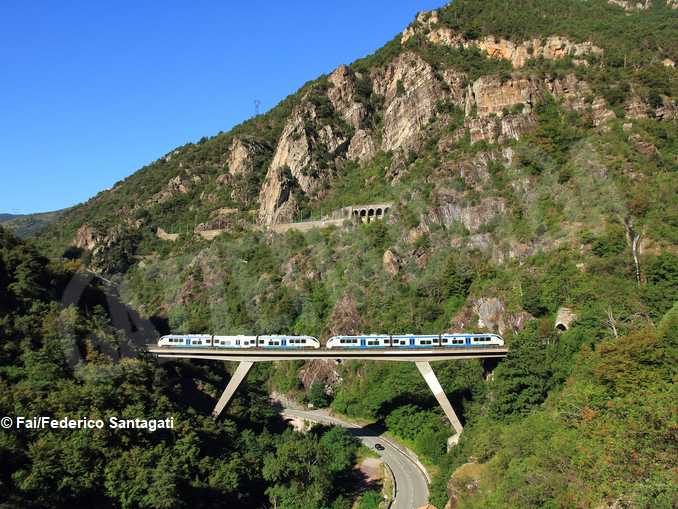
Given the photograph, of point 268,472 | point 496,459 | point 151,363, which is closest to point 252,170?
point 151,363

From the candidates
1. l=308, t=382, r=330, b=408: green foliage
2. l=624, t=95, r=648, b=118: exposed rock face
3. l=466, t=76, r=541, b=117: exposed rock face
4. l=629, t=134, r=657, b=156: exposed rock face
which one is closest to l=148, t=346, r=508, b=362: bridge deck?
l=308, t=382, r=330, b=408: green foliage

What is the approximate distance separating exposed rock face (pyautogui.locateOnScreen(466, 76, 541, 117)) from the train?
135 ft

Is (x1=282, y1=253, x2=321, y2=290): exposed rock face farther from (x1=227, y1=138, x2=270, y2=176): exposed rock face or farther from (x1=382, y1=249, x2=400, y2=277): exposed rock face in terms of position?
(x1=227, y1=138, x2=270, y2=176): exposed rock face

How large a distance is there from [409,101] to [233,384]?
61.7 metres

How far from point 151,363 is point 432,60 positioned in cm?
7207

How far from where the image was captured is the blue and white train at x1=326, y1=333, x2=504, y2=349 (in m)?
47.1

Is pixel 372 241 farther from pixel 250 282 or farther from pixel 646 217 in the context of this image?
pixel 646 217

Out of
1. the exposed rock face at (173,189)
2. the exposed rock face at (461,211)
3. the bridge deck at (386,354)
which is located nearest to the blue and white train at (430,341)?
the bridge deck at (386,354)

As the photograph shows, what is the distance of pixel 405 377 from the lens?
5509 centimetres

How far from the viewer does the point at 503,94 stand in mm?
79062

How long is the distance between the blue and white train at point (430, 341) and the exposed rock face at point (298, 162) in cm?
4820

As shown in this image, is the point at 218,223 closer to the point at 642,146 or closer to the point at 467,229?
the point at 467,229

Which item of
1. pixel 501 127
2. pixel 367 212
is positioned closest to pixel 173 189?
pixel 367 212

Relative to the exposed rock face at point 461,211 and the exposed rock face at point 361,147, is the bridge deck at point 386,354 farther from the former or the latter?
the exposed rock face at point 361,147
